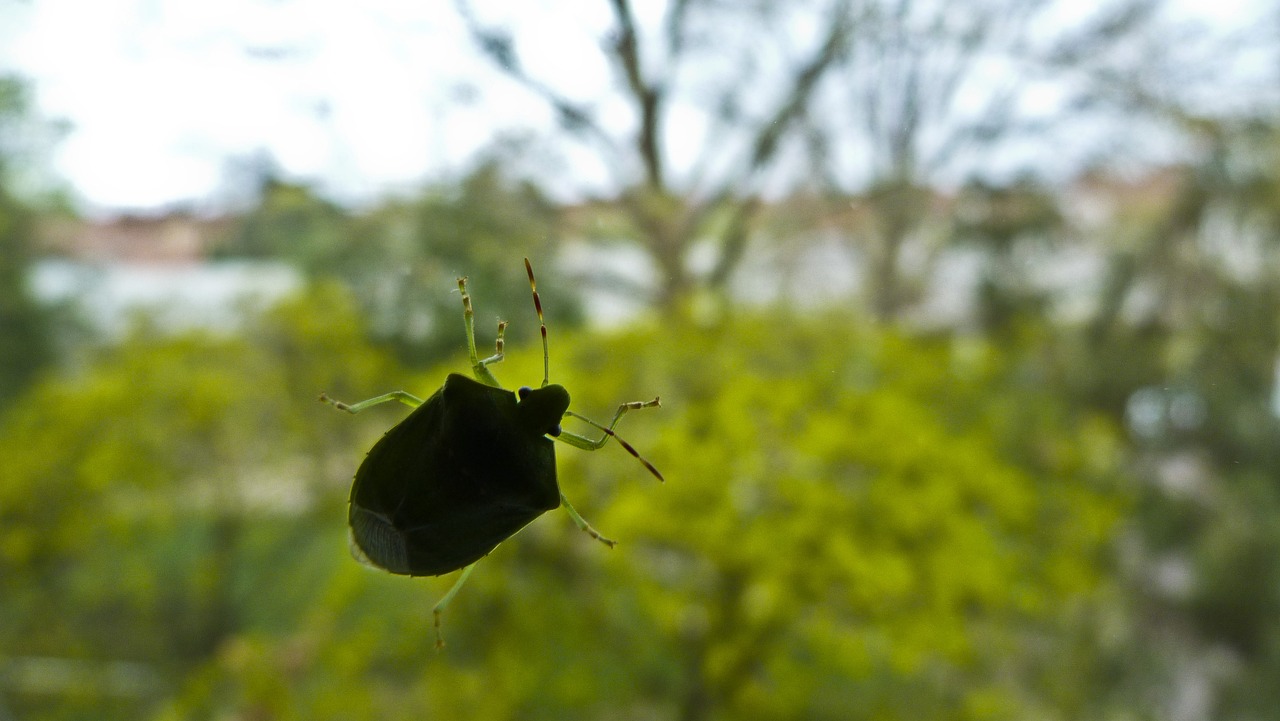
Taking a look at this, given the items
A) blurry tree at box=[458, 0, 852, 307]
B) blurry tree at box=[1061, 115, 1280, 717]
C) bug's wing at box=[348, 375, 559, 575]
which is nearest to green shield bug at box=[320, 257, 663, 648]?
bug's wing at box=[348, 375, 559, 575]

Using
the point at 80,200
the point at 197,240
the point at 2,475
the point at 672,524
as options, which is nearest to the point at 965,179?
the point at 672,524

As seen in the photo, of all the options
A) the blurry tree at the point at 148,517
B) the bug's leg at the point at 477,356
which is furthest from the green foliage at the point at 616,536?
the bug's leg at the point at 477,356

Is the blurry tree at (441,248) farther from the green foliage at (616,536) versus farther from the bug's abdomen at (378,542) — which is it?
the bug's abdomen at (378,542)

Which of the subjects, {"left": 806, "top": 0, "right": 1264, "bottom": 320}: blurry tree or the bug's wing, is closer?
the bug's wing

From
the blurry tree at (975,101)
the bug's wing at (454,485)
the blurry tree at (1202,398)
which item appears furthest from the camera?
the blurry tree at (1202,398)

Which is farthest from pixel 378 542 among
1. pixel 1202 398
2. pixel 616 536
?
pixel 1202 398

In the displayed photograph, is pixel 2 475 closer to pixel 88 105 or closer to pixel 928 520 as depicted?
pixel 88 105

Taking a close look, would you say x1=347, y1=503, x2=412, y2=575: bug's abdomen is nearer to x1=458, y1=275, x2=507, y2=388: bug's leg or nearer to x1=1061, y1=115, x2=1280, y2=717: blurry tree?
x1=458, y1=275, x2=507, y2=388: bug's leg
